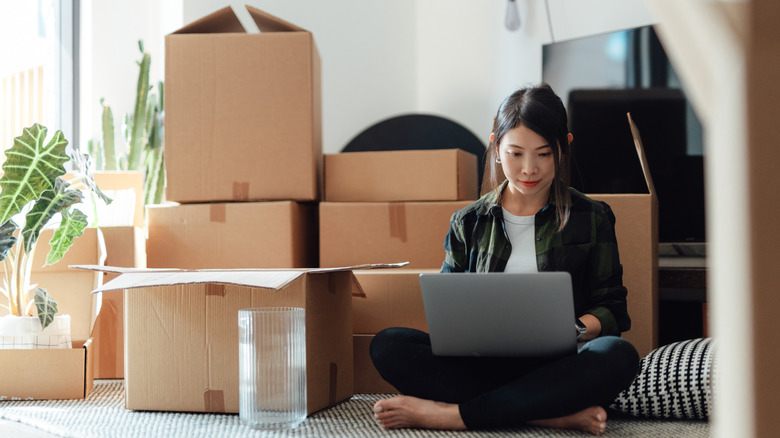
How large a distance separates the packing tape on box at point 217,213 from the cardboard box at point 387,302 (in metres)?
0.33

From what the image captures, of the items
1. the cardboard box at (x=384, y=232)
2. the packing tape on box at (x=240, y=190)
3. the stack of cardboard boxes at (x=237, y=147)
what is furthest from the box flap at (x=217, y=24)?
the cardboard box at (x=384, y=232)

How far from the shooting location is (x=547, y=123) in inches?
55.2

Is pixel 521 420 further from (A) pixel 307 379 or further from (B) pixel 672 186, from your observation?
(B) pixel 672 186

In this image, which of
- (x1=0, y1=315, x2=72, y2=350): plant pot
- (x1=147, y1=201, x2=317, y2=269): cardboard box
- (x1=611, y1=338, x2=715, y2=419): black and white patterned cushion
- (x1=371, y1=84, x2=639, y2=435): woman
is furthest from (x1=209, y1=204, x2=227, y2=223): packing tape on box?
(x1=611, y1=338, x2=715, y2=419): black and white patterned cushion

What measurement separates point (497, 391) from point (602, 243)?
35 cm

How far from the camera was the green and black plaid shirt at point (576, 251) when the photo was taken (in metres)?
1.38

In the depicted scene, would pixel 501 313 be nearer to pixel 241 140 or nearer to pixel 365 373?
pixel 365 373

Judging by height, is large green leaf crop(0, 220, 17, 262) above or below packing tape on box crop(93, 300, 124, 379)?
above

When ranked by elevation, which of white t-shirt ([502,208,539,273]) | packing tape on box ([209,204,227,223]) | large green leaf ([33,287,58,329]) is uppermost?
packing tape on box ([209,204,227,223])

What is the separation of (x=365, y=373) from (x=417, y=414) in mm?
382

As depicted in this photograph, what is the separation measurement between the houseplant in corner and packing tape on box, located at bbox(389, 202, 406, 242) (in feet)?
2.15

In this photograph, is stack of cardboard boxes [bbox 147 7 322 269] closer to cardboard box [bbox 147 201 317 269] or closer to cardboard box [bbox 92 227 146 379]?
cardboard box [bbox 147 201 317 269]

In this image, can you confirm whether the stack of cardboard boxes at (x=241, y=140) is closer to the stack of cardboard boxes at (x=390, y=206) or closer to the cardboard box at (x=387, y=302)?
the stack of cardboard boxes at (x=390, y=206)

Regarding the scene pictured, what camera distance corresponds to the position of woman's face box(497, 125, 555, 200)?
4.59ft
